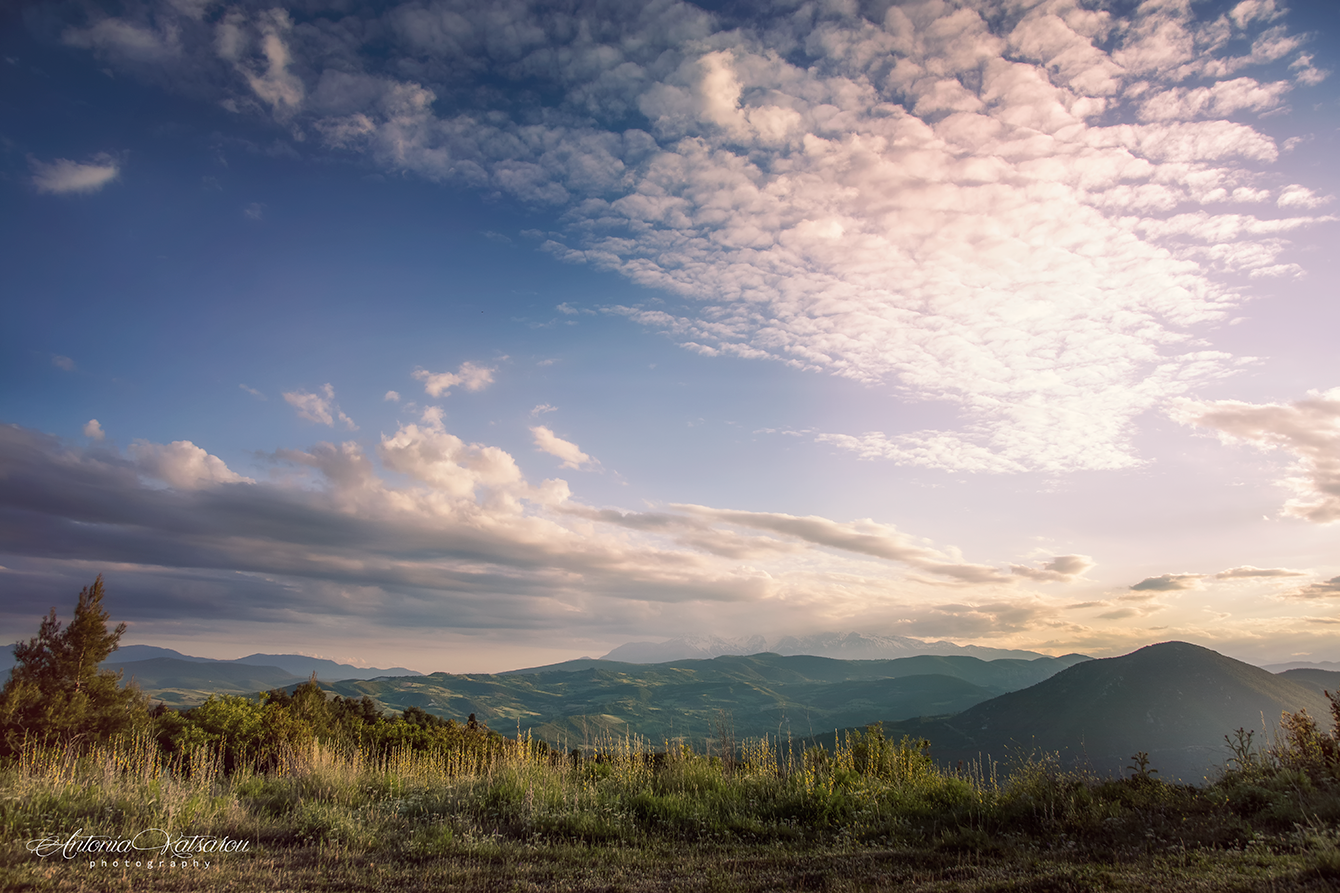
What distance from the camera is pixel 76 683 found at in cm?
2783

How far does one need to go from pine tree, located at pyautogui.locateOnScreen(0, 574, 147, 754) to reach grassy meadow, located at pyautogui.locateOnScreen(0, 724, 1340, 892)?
1786cm

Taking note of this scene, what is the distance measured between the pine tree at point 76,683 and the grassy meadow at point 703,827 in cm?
1786

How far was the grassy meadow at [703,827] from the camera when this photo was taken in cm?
638

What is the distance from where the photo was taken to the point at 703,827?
9.23 metres

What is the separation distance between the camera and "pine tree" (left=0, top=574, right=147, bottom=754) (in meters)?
25.3

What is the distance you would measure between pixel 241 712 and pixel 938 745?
19389 centimetres

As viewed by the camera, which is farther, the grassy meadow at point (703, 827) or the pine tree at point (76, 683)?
the pine tree at point (76, 683)

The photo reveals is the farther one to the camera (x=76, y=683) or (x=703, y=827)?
(x=76, y=683)

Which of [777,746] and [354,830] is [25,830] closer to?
[354,830]

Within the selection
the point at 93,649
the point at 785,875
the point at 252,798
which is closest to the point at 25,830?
the point at 252,798

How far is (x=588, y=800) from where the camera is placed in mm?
10383

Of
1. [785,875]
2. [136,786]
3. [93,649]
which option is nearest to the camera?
[785,875]

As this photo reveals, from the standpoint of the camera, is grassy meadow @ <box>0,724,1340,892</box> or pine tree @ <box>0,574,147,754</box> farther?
pine tree @ <box>0,574,147,754</box>

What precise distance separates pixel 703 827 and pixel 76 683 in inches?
1268
